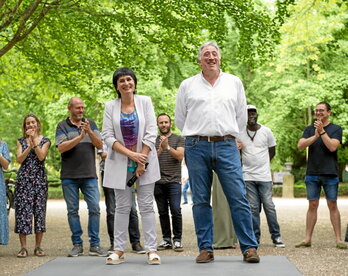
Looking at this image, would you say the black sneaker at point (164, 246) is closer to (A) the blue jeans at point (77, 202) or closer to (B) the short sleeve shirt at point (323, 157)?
(A) the blue jeans at point (77, 202)

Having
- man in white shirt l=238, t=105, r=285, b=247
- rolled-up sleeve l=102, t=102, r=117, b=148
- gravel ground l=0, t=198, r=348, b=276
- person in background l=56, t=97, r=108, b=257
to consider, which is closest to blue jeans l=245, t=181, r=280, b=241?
man in white shirt l=238, t=105, r=285, b=247

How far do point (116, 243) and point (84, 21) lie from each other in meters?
10.5

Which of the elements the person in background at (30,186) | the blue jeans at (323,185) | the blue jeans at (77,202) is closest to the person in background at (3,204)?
the person in background at (30,186)

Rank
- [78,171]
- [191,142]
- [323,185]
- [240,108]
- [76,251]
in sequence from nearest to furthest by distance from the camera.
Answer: [191,142]
[240,108]
[76,251]
[78,171]
[323,185]

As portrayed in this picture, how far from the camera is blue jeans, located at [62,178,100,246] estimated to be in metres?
9.55

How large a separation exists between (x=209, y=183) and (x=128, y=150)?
94 centimetres

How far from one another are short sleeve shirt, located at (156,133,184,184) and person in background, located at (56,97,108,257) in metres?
1.25

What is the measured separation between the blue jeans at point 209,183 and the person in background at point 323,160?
9.69 feet

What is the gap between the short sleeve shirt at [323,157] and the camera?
10.3 meters

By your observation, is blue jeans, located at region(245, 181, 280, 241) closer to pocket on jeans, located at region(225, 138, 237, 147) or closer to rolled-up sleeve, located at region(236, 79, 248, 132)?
rolled-up sleeve, located at region(236, 79, 248, 132)

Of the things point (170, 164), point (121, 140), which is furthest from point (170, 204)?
point (121, 140)

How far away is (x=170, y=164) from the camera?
1058 cm

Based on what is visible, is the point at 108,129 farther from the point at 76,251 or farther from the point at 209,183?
the point at 76,251

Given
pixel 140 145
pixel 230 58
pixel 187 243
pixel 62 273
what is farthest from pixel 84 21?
pixel 230 58
